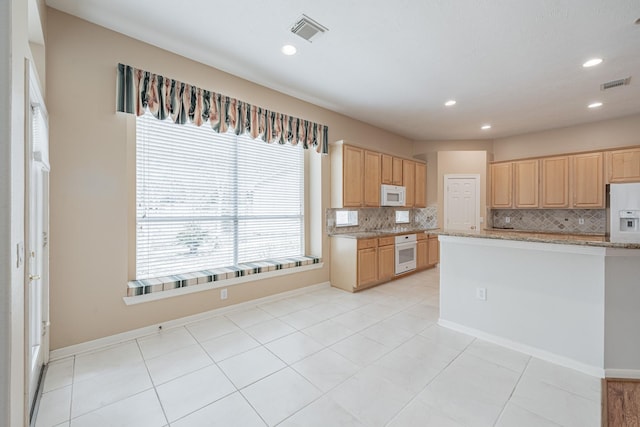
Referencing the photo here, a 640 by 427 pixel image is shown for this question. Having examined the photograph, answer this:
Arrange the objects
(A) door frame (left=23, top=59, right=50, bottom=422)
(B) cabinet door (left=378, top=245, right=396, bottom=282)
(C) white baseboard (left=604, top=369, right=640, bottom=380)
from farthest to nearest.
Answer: (B) cabinet door (left=378, top=245, right=396, bottom=282)
(C) white baseboard (left=604, top=369, right=640, bottom=380)
(A) door frame (left=23, top=59, right=50, bottom=422)

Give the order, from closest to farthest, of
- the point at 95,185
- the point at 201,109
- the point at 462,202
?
the point at 95,185 < the point at 201,109 < the point at 462,202

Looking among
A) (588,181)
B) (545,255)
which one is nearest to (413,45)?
(545,255)

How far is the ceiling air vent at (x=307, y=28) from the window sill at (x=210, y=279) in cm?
271

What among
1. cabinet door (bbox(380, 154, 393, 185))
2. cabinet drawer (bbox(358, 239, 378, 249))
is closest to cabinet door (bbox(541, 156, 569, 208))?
cabinet door (bbox(380, 154, 393, 185))

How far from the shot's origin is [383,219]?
583 centimetres

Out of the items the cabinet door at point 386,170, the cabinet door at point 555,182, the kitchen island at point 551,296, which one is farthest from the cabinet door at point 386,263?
the cabinet door at point 555,182

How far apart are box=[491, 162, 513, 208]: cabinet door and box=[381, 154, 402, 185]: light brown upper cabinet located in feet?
7.48

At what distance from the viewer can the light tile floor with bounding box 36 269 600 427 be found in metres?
1.71

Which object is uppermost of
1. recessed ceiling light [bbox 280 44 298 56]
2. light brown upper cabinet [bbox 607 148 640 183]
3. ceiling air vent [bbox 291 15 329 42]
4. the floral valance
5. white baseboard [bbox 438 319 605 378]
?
recessed ceiling light [bbox 280 44 298 56]

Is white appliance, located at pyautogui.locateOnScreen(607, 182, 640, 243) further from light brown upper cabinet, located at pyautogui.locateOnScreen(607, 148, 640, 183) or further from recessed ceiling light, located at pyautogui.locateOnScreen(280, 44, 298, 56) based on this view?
recessed ceiling light, located at pyautogui.locateOnScreen(280, 44, 298, 56)

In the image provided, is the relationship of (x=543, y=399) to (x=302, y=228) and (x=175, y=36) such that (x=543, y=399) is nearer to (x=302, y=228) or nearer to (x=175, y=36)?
(x=302, y=228)

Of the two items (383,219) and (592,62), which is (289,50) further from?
(383,219)

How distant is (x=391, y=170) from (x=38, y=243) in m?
4.98

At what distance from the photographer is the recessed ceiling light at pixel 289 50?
282 centimetres
